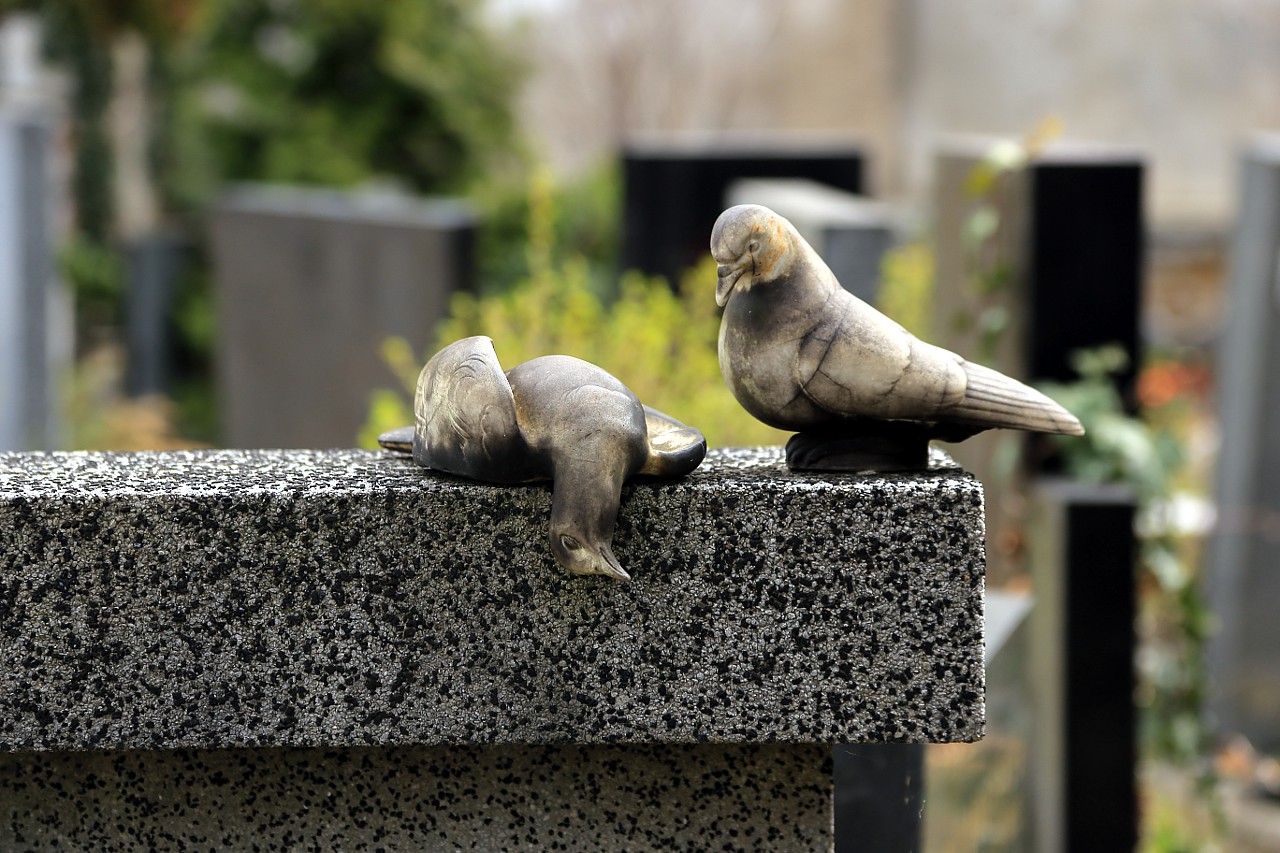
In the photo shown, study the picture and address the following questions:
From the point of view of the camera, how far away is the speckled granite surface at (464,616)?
129 centimetres

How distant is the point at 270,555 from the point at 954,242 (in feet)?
11.1

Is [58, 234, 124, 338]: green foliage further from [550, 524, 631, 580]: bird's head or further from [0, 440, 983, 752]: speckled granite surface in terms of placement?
[550, 524, 631, 580]: bird's head

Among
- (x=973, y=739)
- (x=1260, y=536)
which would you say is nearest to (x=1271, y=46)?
(x=1260, y=536)

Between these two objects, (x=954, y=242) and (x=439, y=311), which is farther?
(x=439, y=311)

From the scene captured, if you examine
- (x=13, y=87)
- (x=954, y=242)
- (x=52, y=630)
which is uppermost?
(x=13, y=87)

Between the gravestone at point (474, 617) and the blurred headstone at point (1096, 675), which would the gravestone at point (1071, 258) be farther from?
the gravestone at point (474, 617)

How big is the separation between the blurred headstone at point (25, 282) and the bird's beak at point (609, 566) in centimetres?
500

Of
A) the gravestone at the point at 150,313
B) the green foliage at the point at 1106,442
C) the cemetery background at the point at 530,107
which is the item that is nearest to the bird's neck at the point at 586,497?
the green foliage at the point at 1106,442

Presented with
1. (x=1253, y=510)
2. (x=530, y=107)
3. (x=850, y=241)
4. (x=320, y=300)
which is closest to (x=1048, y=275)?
(x=850, y=241)

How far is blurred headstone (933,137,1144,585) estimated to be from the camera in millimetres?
3625

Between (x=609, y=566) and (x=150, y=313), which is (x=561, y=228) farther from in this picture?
(x=609, y=566)

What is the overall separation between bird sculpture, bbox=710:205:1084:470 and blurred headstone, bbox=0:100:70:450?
16.2 ft

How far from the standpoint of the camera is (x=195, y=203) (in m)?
14.8

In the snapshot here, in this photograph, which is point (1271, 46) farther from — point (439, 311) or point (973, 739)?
point (973, 739)
